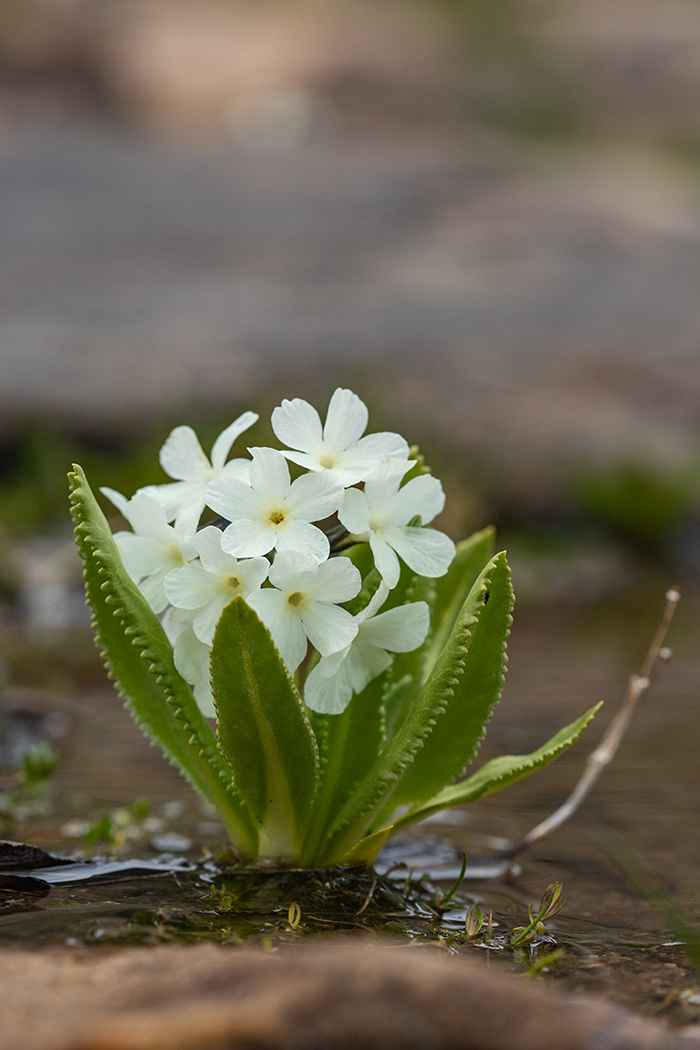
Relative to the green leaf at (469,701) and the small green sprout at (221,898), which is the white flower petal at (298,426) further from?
the small green sprout at (221,898)

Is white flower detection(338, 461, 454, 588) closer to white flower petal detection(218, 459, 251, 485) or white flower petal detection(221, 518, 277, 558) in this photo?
white flower petal detection(221, 518, 277, 558)

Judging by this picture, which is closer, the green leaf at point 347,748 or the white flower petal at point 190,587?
the white flower petal at point 190,587

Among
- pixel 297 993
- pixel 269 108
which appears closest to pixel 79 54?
pixel 269 108

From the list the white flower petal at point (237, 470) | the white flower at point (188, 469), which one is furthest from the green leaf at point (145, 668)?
the white flower petal at point (237, 470)

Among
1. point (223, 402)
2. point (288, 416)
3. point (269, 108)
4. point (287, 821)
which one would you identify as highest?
point (269, 108)

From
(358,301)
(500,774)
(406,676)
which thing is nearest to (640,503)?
(358,301)

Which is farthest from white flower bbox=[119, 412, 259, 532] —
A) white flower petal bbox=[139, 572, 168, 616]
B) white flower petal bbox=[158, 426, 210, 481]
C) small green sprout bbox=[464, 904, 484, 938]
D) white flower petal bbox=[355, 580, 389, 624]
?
small green sprout bbox=[464, 904, 484, 938]

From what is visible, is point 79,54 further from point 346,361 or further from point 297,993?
point 297,993
